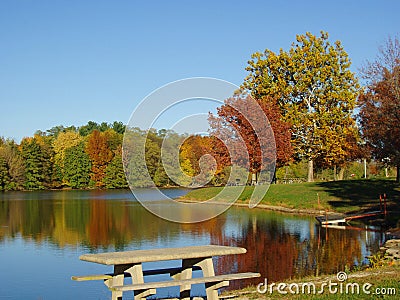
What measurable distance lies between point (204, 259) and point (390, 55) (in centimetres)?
1748

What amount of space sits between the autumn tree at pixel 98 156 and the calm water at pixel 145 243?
4489 centimetres

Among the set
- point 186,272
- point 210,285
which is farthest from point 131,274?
point 210,285

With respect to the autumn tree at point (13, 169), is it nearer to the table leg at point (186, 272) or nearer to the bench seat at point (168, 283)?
the table leg at point (186, 272)

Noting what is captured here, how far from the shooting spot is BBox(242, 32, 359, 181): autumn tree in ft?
140

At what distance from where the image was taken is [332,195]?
34.8 m

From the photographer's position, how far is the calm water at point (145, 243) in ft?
45.5

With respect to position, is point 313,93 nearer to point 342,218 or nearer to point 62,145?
point 342,218

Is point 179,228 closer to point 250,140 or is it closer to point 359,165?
point 250,140

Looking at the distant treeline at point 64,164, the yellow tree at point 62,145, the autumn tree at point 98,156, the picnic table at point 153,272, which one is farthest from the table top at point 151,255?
the yellow tree at point 62,145

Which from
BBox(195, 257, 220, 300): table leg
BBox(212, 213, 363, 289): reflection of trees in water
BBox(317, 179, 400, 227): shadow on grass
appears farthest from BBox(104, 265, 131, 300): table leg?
BBox(317, 179, 400, 227): shadow on grass

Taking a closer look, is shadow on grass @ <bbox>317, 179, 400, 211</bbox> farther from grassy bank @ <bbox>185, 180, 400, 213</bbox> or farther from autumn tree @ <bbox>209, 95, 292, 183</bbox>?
autumn tree @ <bbox>209, 95, 292, 183</bbox>

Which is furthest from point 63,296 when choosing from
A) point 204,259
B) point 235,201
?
point 235,201

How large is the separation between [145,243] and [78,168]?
60.4m

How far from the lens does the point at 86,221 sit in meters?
29.7
